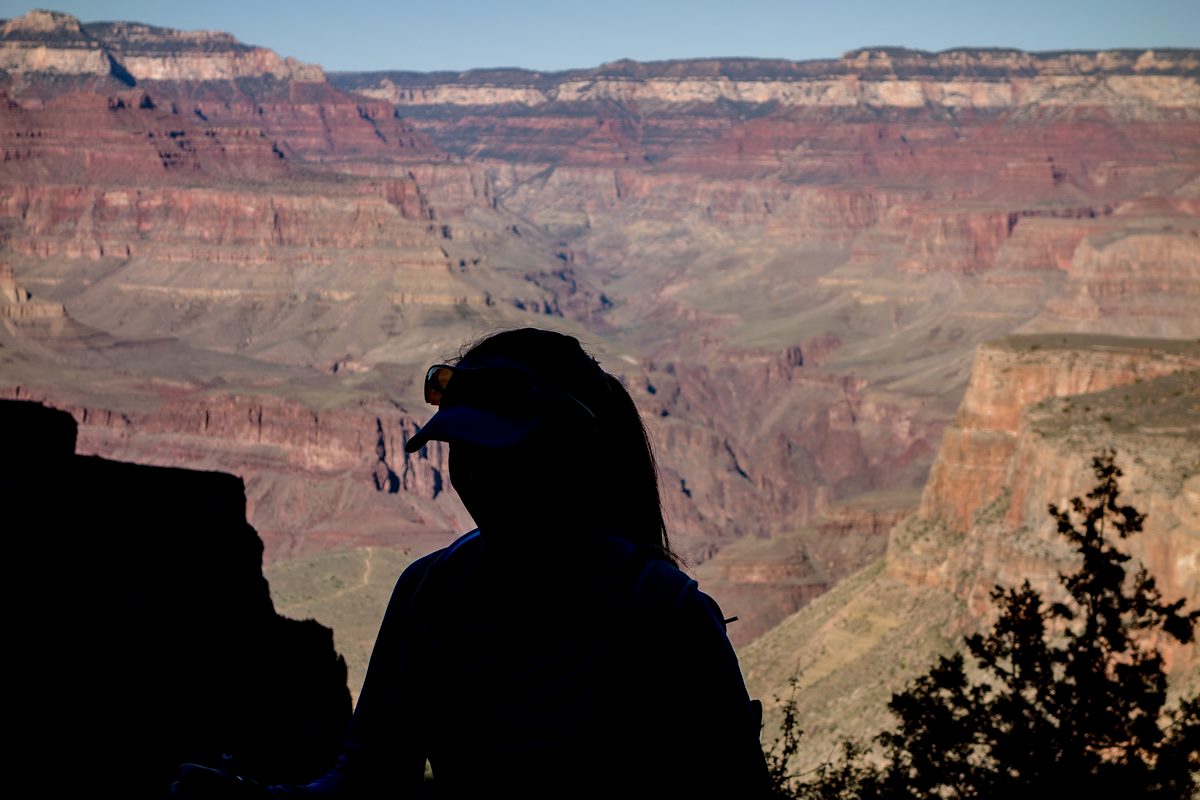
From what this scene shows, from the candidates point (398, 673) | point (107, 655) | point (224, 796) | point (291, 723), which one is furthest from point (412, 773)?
point (291, 723)

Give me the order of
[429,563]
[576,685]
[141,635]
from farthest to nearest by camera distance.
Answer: [141,635] < [429,563] < [576,685]

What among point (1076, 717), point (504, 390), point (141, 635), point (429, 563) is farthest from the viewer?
point (141, 635)

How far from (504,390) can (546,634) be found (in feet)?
2.28

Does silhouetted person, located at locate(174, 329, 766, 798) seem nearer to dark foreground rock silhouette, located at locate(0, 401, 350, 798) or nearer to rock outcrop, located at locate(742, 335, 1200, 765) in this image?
dark foreground rock silhouette, located at locate(0, 401, 350, 798)

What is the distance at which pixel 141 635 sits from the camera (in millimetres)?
15227

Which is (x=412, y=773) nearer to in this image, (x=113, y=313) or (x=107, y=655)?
(x=107, y=655)

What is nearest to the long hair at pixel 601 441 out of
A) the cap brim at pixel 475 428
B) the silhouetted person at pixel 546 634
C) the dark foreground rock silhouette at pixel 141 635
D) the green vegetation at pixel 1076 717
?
the silhouetted person at pixel 546 634

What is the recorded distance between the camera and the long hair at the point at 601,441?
4.18m

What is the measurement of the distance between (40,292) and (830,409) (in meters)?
103

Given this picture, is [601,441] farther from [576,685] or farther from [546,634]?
[576,685]

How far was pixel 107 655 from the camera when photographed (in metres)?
14.2

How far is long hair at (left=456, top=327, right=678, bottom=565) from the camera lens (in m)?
4.18

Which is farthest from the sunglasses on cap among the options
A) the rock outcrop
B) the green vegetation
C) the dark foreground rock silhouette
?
the rock outcrop

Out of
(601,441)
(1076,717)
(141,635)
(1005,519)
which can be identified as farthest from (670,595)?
(1005,519)
